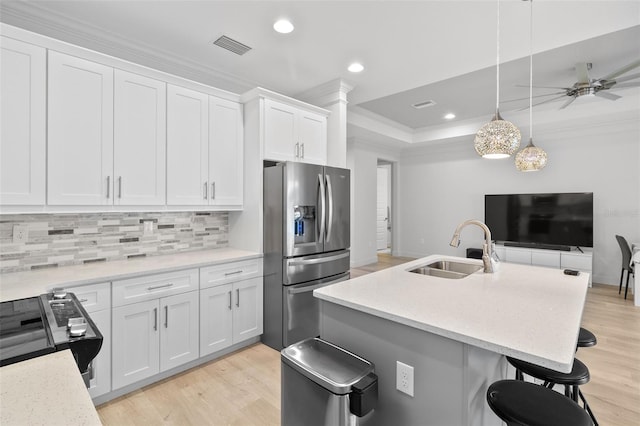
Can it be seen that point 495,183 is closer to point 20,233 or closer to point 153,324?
point 153,324

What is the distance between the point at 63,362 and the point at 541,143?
7.06m

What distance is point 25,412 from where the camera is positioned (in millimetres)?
725

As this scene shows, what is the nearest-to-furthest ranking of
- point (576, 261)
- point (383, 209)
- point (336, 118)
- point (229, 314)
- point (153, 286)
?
point (153, 286), point (229, 314), point (336, 118), point (576, 261), point (383, 209)

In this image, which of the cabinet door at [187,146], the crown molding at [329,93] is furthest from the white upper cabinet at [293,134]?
the cabinet door at [187,146]

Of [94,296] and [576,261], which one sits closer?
[94,296]

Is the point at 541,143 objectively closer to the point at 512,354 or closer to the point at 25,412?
the point at 512,354

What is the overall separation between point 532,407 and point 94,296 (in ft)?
7.99

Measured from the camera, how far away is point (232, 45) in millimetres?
2928

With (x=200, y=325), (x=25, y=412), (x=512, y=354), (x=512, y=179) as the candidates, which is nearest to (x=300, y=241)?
(x=200, y=325)

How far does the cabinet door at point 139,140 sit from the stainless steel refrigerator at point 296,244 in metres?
0.96

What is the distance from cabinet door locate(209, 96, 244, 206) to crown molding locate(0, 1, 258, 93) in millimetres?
558

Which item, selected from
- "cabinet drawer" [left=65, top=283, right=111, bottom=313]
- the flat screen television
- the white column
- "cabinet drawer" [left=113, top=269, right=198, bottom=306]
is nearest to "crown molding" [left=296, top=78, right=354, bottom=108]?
the white column

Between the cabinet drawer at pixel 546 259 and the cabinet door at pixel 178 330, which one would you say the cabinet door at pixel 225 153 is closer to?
the cabinet door at pixel 178 330

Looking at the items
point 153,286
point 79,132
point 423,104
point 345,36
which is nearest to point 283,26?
point 345,36
